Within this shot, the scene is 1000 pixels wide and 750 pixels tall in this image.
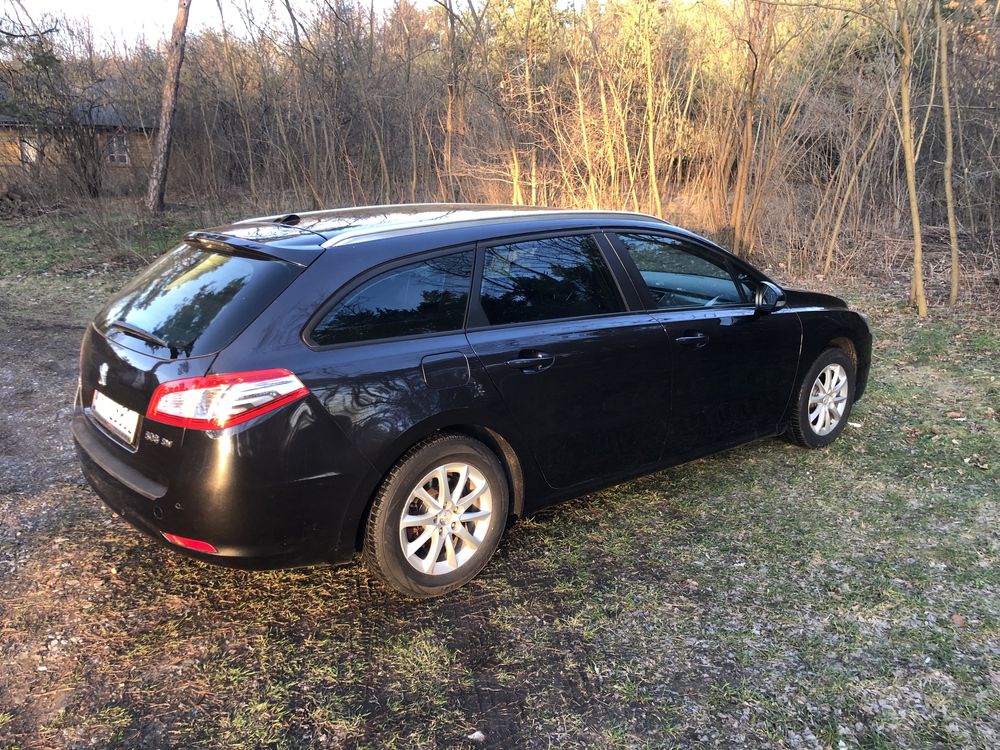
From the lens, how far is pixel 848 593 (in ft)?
10.4

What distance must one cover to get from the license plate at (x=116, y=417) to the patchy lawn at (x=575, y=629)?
0.72 m

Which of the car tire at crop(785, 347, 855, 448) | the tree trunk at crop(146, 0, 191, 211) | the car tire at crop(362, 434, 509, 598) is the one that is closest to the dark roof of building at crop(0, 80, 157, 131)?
the tree trunk at crop(146, 0, 191, 211)

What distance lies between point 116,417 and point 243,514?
0.76m

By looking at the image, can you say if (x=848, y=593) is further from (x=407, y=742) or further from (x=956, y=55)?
(x=956, y=55)

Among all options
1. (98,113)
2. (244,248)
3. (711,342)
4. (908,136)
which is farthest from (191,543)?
(98,113)

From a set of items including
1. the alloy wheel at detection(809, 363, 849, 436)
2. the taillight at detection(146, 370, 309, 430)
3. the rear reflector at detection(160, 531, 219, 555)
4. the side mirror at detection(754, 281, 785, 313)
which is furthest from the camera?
the alloy wheel at detection(809, 363, 849, 436)

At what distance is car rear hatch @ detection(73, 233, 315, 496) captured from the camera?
8.66ft

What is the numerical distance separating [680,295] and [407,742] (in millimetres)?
2758

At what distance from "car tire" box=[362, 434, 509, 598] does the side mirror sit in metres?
2.05

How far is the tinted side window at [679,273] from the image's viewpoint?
3.87 metres

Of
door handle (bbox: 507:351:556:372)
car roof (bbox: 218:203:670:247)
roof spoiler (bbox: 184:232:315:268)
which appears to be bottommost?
door handle (bbox: 507:351:556:372)

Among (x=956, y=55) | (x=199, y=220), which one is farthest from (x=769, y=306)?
(x=199, y=220)

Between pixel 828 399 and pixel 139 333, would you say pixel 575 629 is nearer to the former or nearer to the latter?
pixel 139 333

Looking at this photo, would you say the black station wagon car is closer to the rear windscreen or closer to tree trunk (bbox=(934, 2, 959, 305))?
the rear windscreen
